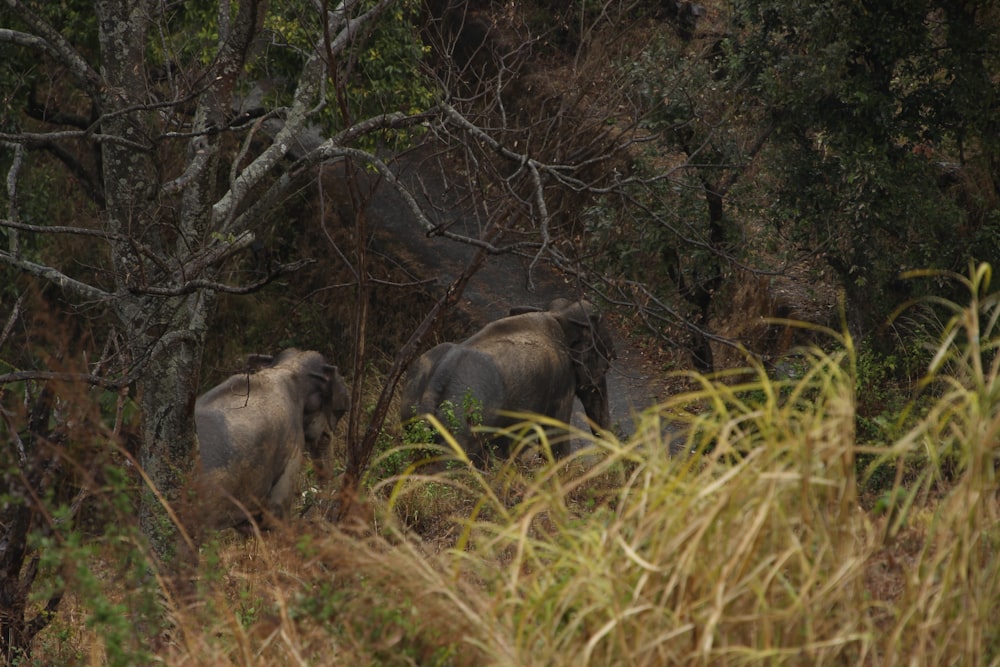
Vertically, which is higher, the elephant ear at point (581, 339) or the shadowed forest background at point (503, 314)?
the shadowed forest background at point (503, 314)

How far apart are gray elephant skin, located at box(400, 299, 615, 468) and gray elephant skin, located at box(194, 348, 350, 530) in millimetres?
630

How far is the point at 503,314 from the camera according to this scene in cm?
1659

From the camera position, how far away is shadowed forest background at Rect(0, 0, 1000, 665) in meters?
3.39

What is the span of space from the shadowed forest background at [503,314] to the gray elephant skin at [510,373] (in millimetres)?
387

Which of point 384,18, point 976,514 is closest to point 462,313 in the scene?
point 384,18

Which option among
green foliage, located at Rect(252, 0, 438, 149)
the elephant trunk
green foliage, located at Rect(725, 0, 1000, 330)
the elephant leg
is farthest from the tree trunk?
green foliage, located at Rect(725, 0, 1000, 330)

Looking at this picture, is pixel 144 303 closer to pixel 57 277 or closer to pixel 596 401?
pixel 57 277

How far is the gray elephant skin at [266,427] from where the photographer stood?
8.02m

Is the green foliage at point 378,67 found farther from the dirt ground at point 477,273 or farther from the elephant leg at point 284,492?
the elephant leg at point 284,492

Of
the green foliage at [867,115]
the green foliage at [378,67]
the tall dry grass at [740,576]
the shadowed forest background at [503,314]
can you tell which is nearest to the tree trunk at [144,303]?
the shadowed forest background at [503,314]

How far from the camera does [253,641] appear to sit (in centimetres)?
462

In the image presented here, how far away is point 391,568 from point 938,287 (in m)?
8.07

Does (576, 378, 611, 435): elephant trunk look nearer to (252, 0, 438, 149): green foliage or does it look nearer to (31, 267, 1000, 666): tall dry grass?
(252, 0, 438, 149): green foliage

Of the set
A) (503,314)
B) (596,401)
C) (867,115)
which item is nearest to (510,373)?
(596,401)
